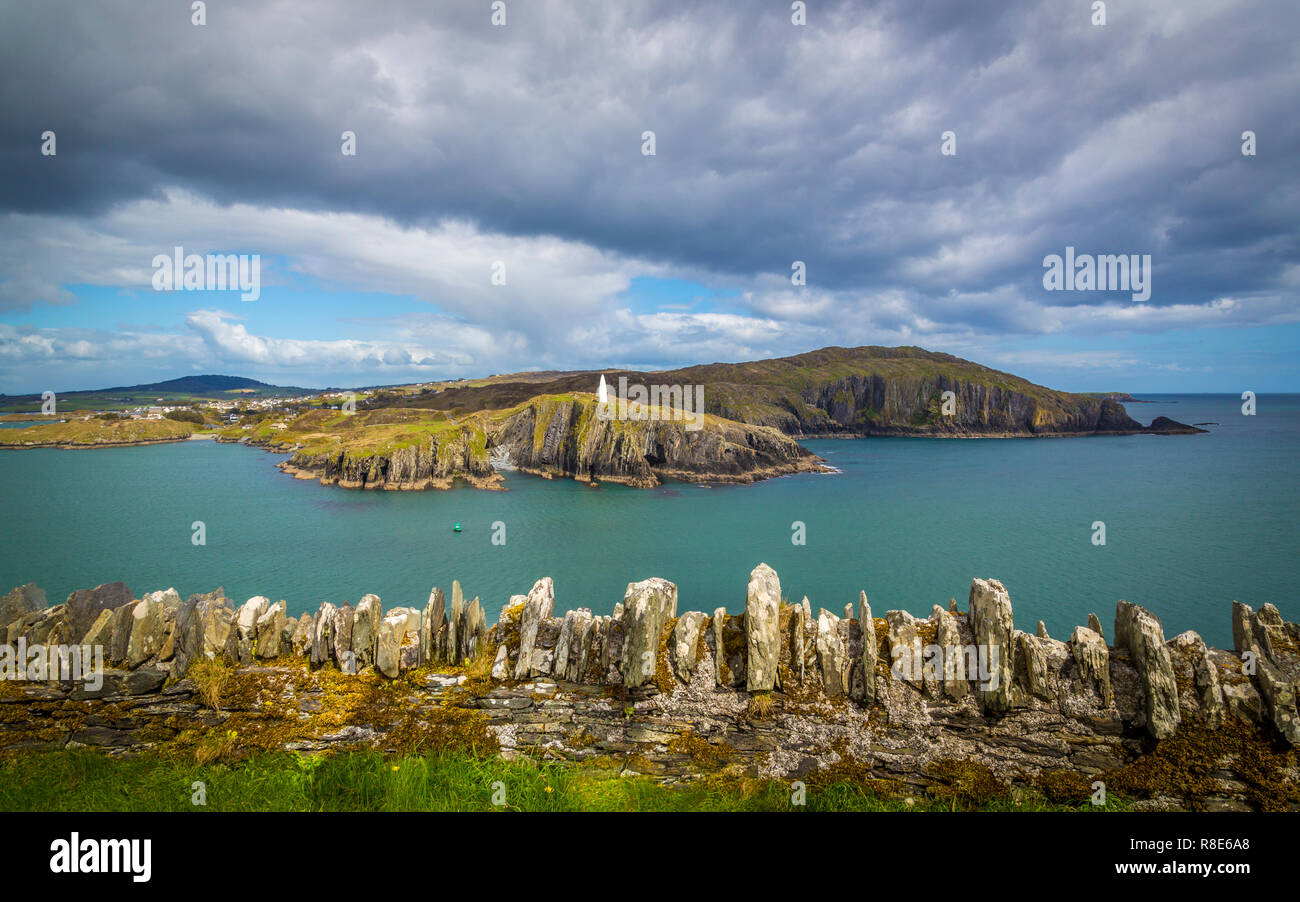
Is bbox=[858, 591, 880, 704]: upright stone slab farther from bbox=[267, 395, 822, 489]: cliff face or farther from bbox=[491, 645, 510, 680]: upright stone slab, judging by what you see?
bbox=[267, 395, 822, 489]: cliff face

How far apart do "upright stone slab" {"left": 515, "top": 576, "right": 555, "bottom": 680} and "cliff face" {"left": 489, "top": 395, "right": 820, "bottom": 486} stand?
69.6 metres

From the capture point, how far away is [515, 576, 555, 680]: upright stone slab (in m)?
8.03

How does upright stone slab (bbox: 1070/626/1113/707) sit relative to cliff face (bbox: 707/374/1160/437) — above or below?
below

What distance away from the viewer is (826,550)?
147ft

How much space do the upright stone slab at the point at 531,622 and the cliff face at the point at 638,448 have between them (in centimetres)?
6960

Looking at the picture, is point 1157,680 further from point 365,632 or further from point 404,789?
point 365,632

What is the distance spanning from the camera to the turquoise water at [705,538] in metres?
34.6

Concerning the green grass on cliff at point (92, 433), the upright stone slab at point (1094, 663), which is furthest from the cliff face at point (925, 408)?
the upright stone slab at point (1094, 663)

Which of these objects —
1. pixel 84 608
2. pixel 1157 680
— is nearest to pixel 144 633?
pixel 84 608

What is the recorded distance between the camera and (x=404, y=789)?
6.12 m

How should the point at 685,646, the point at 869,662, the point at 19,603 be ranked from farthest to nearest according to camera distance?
the point at 19,603
the point at 685,646
the point at 869,662

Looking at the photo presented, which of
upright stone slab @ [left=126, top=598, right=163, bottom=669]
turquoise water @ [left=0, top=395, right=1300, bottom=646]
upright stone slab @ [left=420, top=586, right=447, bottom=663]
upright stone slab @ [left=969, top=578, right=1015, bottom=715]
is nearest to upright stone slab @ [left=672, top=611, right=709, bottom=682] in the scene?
upright stone slab @ [left=420, top=586, right=447, bottom=663]

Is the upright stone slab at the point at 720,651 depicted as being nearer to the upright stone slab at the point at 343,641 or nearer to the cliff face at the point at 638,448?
the upright stone slab at the point at 343,641

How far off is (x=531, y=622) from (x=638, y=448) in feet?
251
